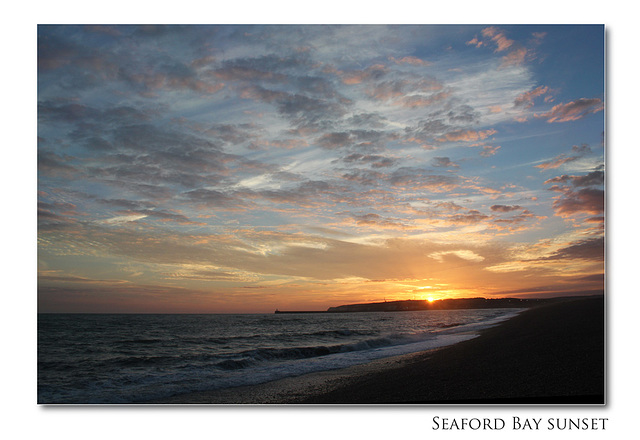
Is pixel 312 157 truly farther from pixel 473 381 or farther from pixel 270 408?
pixel 473 381

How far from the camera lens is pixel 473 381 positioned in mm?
6480

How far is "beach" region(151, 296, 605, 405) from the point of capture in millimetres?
5805

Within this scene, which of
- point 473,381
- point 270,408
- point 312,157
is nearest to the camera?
point 270,408

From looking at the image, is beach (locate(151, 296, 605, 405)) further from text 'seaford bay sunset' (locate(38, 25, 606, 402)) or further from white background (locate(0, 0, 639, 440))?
text 'seaford bay sunset' (locate(38, 25, 606, 402))

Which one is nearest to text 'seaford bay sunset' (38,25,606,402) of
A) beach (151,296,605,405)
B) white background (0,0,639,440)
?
white background (0,0,639,440)

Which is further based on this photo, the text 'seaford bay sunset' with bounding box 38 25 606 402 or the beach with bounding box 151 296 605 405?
the text 'seaford bay sunset' with bounding box 38 25 606 402

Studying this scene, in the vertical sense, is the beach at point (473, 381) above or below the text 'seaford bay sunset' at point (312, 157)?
below

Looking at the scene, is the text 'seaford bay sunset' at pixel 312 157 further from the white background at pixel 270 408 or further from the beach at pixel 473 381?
the beach at pixel 473 381

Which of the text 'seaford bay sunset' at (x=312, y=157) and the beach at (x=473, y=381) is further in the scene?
the text 'seaford bay sunset' at (x=312, y=157)

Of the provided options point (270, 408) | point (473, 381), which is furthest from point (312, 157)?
point (473, 381)

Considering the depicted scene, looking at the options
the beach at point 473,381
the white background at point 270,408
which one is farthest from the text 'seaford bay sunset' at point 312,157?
the beach at point 473,381

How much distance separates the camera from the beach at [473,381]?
5.80 metres
